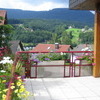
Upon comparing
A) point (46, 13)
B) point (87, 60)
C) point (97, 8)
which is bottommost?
point (87, 60)

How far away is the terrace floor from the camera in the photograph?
5156 mm

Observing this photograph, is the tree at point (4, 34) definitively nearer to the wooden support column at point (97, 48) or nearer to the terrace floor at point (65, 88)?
the terrace floor at point (65, 88)

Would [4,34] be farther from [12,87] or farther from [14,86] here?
[12,87]

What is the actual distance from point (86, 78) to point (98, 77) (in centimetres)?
40

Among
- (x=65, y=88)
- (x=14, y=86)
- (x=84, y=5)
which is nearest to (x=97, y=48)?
(x=84, y=5)

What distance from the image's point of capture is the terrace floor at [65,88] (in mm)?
5156

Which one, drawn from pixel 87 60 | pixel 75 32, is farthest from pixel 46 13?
pixel 87 60

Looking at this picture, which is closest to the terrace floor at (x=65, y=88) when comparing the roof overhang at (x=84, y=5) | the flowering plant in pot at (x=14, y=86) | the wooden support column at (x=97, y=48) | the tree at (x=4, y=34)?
the wooden support column at (x=97, y=48)

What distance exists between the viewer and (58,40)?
273 ft

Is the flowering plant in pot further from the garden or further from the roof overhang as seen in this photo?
the roof overhang

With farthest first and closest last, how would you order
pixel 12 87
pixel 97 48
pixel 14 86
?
pixel 97 48 → pixel 14 86 → pixel 12 87

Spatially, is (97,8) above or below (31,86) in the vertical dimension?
above

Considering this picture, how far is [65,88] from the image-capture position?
19.7 ft

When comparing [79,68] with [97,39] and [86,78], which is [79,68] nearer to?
[86,78]
